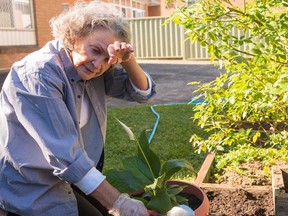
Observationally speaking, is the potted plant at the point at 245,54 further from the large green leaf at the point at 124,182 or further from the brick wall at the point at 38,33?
the brick wall at the point at 38,33

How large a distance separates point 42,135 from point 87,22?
19.9 inches

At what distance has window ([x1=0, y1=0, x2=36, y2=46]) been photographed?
13.7 meters

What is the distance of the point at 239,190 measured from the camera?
2936 millimetres

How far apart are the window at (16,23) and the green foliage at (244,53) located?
465 inches

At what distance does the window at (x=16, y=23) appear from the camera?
1374cm

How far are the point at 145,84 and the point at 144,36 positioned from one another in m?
17.1

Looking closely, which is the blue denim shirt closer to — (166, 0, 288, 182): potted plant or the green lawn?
(166, 0, 288, 182): potted plant

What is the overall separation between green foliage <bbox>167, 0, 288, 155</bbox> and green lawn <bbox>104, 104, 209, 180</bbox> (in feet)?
2.88

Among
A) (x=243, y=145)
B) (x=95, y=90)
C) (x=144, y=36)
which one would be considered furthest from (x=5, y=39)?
(x=95, y=90)

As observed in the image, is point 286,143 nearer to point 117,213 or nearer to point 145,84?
point 145,84

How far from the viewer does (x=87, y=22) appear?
5.79ft

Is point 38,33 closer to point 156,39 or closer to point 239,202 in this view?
point 156,39

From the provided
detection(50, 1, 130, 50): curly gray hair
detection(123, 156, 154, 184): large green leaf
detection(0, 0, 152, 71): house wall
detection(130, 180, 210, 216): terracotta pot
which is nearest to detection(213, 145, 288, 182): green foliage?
detection(130, 180, 210, 216): terracotta pot

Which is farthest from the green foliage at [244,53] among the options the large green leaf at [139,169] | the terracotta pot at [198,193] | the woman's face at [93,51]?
the woman's face at [93,51]
